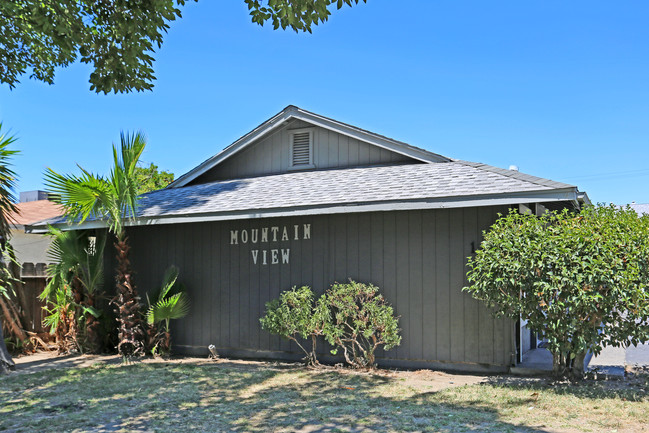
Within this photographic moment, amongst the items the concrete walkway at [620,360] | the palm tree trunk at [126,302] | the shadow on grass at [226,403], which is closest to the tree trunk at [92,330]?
the palm tree trunk at [126,302]

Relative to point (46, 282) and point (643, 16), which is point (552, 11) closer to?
point (643, 16)

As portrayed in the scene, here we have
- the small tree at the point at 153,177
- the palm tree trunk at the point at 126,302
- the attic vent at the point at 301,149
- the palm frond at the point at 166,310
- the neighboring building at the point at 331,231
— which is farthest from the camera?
the small tree at the point at 153,177

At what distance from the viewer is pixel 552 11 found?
66.7 feet

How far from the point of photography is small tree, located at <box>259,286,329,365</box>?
888cm

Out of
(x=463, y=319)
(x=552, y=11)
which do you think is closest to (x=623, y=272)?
(x=463, y=319)

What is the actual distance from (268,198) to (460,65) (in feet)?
51.4

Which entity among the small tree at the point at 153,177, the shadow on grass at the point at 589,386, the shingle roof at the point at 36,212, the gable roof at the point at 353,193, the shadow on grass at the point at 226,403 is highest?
the small tree at the point at 153,177

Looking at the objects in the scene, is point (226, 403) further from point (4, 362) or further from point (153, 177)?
point (153, 177)

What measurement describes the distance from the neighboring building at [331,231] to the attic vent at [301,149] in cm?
3

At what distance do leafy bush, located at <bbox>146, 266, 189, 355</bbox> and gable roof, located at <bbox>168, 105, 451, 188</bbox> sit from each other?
9.46 ft

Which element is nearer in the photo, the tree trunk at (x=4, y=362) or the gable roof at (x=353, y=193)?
the gable roof at (x=353, y=193)

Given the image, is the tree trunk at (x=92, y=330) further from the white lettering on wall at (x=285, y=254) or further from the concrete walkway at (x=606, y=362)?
the concrete walkway at (x=606, y=362)

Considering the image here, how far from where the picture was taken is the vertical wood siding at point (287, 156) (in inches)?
452

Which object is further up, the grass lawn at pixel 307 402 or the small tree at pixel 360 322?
the small tree at pixel 360 322
